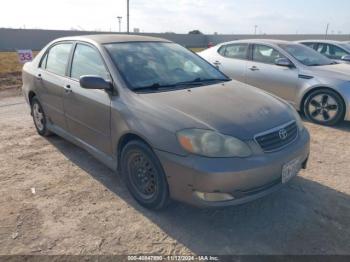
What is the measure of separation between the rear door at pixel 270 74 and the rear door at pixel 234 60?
17 cm

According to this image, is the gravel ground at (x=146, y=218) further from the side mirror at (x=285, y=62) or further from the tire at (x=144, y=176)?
the side mirror at (x=285, y=62)

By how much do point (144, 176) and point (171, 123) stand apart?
0.69m

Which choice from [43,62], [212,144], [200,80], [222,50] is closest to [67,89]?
[43,62]

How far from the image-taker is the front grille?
283cm

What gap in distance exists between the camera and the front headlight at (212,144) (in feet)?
8.85

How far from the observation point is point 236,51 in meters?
7.63

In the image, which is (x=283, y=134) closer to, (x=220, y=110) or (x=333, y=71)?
(x=220, y=110)

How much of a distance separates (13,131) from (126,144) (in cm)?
347

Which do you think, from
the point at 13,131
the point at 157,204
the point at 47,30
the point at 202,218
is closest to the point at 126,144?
the point at 157,204

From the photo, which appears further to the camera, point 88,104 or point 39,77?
point 39,77

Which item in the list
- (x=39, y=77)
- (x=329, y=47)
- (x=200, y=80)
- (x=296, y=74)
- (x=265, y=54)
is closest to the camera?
(x=200, y=80)

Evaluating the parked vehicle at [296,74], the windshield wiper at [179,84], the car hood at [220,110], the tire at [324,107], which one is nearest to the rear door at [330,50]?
the parked vehicle at [296,74]

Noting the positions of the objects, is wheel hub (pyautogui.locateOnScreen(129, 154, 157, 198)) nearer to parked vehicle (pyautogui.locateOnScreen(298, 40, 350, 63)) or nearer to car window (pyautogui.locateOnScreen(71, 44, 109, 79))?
car window (pyautogui.locateOnScreen(71, 44, 109, 79))

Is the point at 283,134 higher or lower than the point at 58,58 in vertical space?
lower
